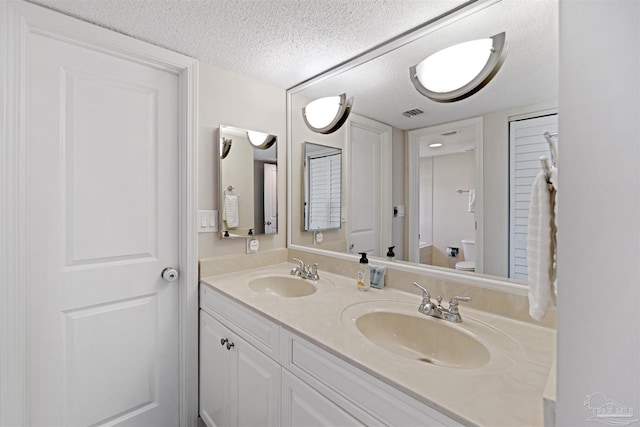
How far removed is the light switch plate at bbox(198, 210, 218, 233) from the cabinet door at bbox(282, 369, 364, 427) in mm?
940

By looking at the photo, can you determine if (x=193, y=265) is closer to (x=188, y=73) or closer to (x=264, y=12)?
(x=188, y=73)

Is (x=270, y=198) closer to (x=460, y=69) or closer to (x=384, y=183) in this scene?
(x=384, y=183)

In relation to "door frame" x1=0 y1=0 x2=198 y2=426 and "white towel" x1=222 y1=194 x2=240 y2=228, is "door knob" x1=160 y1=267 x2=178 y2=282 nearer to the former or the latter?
"white towel" x1=222 y1=194 x2=240 y2=228

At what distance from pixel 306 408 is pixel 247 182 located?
4.20 feet

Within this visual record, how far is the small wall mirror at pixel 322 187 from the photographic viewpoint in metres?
1.76

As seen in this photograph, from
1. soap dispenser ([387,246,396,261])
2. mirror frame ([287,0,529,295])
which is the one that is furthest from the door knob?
soap dispenser ([387,246,396,261])

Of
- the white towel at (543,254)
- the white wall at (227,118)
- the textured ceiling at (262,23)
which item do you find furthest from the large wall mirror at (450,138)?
the white towel at (543,254)

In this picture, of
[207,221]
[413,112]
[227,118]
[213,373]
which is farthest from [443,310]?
[227,118]

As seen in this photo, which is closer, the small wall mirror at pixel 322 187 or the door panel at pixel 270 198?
the small wall mirror at pixel 322 187

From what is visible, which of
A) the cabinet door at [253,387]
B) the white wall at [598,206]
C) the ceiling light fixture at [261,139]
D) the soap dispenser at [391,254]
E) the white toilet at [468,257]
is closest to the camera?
the white wall at [598,206]

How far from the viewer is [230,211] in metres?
1.70

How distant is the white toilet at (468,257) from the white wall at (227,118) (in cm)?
118

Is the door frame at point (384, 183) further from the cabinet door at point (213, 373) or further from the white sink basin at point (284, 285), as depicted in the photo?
the cabinet door at point (213, 373)

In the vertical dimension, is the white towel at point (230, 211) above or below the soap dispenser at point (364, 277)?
above
